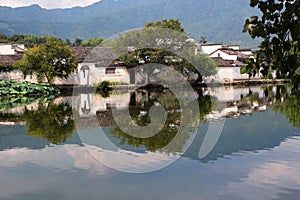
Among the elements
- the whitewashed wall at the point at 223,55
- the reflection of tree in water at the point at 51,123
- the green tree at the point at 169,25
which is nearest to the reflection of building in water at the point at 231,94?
the green tree at the point at 169,25

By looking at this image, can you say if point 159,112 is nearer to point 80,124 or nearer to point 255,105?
point 80,124

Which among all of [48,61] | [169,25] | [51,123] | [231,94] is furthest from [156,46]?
[51,123]

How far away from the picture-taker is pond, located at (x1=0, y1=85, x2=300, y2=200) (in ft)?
23.6

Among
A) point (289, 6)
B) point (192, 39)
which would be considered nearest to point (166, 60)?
point (192, 39)

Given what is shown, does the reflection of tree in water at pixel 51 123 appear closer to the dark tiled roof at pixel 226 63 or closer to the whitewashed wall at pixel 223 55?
the dark tiled roof at pixel 226 63

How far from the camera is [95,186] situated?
7.40 m

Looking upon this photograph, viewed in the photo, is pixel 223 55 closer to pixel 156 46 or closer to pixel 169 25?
pixel 169 25

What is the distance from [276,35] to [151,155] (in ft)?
24.7

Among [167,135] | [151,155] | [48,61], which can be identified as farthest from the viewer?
[48,61]

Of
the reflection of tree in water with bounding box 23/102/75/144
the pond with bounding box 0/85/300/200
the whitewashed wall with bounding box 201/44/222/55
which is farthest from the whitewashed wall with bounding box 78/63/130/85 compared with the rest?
the whitewashed wall with bounding box 201/44/222/55

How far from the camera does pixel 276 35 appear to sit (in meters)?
2.56

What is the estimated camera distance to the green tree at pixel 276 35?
2.52 metres

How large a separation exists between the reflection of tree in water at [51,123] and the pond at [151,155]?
0.03 metres

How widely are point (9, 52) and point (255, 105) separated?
3056 centimetres
